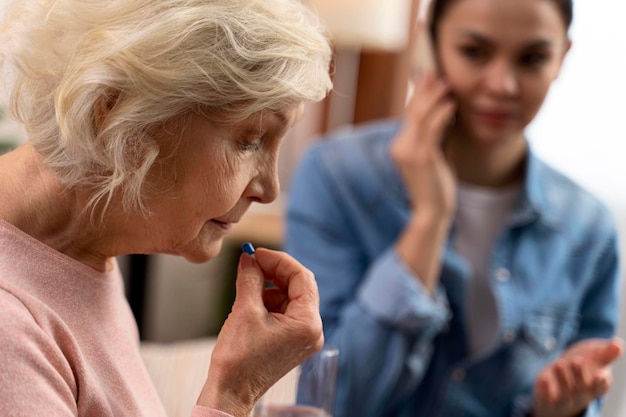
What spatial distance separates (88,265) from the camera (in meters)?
0.88

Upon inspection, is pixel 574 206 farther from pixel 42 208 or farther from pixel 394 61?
pixel 394 61

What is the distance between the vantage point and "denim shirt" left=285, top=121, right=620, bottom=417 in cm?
161

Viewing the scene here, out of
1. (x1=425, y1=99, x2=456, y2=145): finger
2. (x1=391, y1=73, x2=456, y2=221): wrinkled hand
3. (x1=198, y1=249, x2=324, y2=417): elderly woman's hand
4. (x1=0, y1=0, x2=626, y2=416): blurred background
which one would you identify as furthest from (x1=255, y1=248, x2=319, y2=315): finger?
(x1=0, y1=0, x2=626, y2=416): blurred background

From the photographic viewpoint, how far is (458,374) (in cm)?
166

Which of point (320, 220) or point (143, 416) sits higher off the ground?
point (143, 416)

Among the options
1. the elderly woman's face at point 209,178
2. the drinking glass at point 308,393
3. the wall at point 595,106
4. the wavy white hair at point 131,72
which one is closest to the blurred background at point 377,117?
the wall at point 595,106

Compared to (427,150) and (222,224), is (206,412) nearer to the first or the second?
(222,224)

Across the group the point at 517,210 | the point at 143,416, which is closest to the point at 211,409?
the point at 143,416

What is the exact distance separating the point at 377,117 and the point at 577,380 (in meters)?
2.34

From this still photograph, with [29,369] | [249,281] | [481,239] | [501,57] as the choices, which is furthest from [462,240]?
[29,369]

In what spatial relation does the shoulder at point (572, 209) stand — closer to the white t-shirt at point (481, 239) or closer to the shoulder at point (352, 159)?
the white t-shirt at point (481, 239)

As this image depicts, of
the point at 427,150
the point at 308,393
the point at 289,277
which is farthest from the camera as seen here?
the point at 427,150

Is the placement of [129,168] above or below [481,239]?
above

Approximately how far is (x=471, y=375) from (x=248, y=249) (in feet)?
2.87
